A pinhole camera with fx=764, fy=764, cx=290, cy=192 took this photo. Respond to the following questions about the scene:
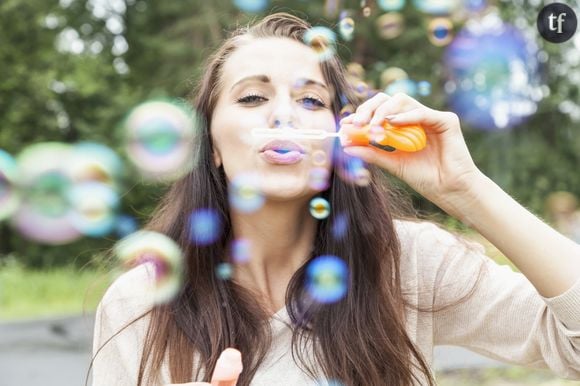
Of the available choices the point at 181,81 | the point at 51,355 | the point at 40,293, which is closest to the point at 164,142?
the point at 51,355

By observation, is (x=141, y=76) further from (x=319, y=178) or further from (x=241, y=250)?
(x=319, y=178)

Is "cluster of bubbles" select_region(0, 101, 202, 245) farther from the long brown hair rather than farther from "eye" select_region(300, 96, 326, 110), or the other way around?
"eye" select_region(300, 96, 326, 110)

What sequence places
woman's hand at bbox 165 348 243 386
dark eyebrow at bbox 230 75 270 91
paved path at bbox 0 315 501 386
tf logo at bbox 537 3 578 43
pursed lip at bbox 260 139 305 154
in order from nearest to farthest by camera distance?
woman's hand at bbox 165 348 243 386, pursed lip at bbox 260 139 305 154, dark eyebrow at bbox 230 75 270 91, tf logo at bbox 537 3 578 43, paved path at bbox 0 315 501 386

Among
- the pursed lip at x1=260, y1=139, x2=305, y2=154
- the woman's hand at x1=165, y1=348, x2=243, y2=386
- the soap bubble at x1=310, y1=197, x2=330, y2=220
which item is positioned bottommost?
the woman's hand at x1=165, y1=348, x2=243, y2=386

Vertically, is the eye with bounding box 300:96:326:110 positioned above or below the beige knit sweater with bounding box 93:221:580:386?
above

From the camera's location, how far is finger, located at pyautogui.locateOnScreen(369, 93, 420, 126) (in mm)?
1373

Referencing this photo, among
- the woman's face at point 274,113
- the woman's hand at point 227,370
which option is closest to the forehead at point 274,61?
the woman's face at point 274,113

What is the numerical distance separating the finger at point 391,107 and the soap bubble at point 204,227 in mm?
557

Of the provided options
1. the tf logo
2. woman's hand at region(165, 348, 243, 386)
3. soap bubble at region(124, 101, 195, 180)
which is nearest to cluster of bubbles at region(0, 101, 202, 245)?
soap bubble at region(124, 101, 195, 180)

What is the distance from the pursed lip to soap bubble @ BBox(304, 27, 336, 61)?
284mm

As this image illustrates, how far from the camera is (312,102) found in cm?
165

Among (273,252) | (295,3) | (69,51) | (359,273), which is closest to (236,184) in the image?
(273,252)

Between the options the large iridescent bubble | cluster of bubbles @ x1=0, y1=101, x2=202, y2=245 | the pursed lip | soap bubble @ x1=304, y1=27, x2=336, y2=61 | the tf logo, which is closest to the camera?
the pursed lip

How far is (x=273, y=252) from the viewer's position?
177 centimetres
